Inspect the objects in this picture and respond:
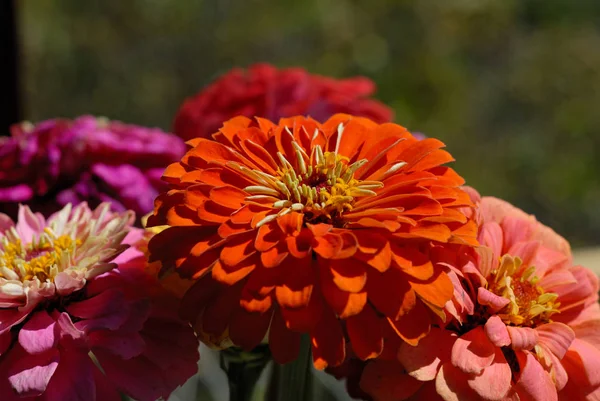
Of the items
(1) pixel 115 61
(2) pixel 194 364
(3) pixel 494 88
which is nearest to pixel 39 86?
(1) pixel 115 61

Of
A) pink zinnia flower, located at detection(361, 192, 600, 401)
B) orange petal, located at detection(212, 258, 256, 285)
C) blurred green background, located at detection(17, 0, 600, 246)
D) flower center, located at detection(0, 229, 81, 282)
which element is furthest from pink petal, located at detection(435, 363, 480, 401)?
blurred green background, located at detection(17, 0, 600, 246)

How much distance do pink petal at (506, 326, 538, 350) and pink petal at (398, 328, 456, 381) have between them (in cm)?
3

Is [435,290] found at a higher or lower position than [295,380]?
higher

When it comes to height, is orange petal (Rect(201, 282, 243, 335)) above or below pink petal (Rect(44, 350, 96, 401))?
above

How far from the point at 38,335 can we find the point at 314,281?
0.14 meters

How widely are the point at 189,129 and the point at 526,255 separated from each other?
0.34m

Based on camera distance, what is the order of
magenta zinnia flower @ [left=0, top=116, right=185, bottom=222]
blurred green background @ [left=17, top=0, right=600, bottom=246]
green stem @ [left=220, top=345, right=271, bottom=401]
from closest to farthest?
green stem @ [left=220, top=345, right=271, bottom=401] < magenta zinnia flower @ [left=0, top=116, right=185, bottom=222] < blurred green background @ [left=17, top=0, right=600, bottom=246]

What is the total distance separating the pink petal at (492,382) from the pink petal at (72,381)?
18cm

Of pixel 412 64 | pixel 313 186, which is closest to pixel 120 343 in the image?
pixel 313 186

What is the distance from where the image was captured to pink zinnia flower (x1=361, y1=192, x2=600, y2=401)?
0.93 feet

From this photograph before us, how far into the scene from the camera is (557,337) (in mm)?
307

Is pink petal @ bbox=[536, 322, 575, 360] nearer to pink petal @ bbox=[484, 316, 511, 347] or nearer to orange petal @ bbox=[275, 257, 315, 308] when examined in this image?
pink petal @ bbox=[484, 316, 511, 347]

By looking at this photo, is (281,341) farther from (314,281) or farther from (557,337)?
(557,337)

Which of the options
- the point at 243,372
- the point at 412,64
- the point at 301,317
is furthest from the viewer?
the point at 412,64
